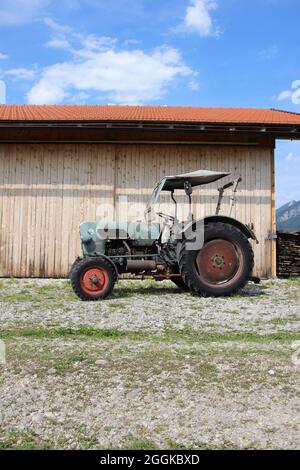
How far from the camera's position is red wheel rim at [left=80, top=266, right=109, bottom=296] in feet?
20.6

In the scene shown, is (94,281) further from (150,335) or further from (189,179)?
(189,179)

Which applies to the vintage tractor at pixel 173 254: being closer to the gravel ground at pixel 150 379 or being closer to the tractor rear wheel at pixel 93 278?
the tractor rear wheel at pixel 93 278

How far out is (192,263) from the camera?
6523 millimetres

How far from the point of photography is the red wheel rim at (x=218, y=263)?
6.63 metres

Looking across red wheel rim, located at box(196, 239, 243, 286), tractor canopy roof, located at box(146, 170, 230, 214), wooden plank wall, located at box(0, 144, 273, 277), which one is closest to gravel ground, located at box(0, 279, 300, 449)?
red wheel rim, located at box(196, 239, 243, 286)

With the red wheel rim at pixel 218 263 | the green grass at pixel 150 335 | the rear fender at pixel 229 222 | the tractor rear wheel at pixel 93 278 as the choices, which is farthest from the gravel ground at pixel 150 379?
the rear fender at pixel 229 222

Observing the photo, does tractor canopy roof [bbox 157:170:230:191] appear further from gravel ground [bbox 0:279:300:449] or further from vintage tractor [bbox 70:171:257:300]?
gravel ground [bbox 0:279:300:449]

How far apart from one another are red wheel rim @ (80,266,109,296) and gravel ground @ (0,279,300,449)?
3.02ft

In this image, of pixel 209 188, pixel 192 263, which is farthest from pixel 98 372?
pixel 209 188

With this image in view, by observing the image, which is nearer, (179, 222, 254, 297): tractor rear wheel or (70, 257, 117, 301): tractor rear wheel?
(70, 257, 117, 301): tractor rear wheel

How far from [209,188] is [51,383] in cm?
756
